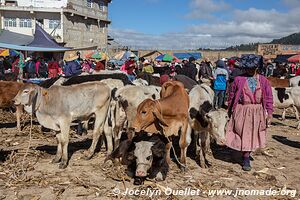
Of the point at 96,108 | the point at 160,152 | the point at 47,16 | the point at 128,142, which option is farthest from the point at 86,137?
the point at 47,16

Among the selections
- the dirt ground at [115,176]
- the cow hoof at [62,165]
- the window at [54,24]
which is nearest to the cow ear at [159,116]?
the dirt ground at [115,176]

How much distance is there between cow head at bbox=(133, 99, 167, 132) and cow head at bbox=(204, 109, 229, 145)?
0.94 meters

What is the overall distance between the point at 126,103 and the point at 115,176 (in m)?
1.63

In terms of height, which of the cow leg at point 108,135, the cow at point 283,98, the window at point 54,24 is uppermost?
the window at point 54,24

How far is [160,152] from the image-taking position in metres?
5.70

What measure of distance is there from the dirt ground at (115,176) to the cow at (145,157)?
16 centimetres

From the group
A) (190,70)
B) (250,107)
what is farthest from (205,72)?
(250,107)

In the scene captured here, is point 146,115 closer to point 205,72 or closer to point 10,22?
point 205,72

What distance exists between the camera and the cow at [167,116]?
18.4 feet

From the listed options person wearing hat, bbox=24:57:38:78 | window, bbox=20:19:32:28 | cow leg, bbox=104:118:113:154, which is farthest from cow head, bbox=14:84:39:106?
window, bbox=20:19:32:28

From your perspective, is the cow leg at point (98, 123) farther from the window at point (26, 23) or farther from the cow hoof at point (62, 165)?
the window at point (26, 23)

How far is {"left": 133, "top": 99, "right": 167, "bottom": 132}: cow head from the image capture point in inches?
219

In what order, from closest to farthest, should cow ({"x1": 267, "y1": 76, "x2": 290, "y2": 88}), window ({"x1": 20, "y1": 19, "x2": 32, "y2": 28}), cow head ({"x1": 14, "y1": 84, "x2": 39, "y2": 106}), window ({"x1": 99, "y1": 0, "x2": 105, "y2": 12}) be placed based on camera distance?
cow head ({"x1": 14, "y1": 84, "x2": 39, "y2": 106}), cow ({"x1": 267, "y1": 76, "x2": 290, "y2": 88}), window ({"x1": 20, "y1": 19, "x2": 32, "y2": 28}), window ({"x1": 99, "y1": 0, "x2": 105, "y2": 12})

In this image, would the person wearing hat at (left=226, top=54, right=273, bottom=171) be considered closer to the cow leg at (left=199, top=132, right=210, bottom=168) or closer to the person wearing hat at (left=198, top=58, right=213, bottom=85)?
the cow leg at (left=199, top=132, right=210, bottom=168)
